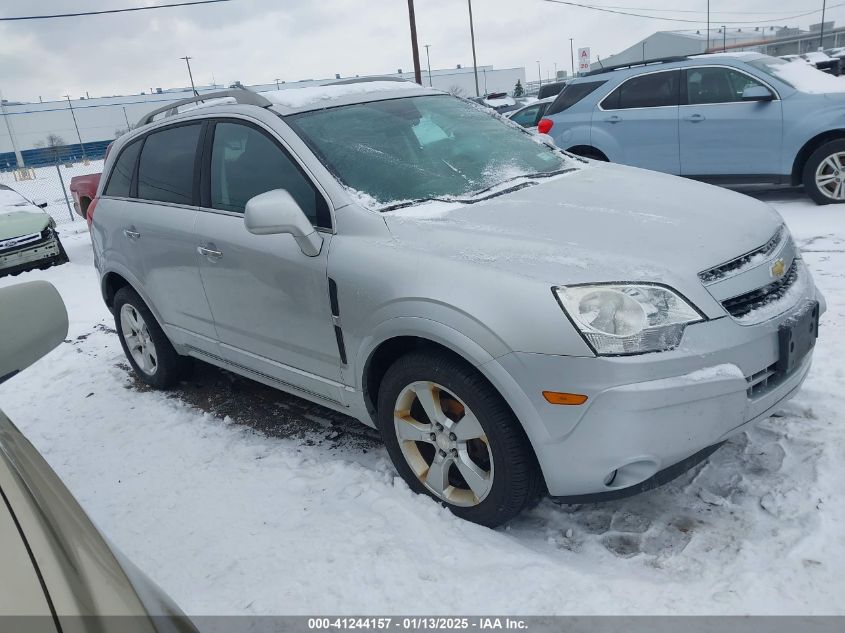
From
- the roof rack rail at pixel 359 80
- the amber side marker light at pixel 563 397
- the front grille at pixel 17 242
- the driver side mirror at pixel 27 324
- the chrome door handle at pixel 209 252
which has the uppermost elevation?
the roof rack rail at pixel 359 80

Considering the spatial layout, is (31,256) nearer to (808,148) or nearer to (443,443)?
(443,443)

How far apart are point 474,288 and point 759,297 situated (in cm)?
109

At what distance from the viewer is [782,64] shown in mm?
7785

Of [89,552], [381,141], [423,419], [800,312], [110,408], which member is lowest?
[110,408]

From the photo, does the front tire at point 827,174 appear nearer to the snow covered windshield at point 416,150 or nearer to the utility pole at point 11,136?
the snow covered windshield at point 416,150

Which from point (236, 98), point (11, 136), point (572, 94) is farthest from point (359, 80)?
point (11, 136)

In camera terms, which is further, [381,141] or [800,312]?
[381,141]

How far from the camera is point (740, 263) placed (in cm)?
251

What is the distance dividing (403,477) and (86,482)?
1.79 metres

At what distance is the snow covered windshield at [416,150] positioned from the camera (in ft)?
10.0

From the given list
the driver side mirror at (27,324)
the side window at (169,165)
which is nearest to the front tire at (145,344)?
the side window at (169,165)

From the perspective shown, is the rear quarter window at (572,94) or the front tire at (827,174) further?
the rear quarter window at (572,94)

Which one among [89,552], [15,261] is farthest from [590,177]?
[15,261]

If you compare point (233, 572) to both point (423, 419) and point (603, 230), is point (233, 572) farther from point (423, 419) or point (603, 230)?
point (603, 230)
